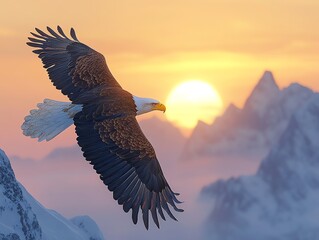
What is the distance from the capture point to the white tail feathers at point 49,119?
20.0 meters

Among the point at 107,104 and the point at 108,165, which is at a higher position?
the point at 107,104

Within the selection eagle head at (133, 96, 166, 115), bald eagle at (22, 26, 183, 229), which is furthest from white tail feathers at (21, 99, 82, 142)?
eagle head at (133, 96, 166, 115)

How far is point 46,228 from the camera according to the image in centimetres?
11538

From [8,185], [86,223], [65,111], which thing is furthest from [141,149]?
[86,223]

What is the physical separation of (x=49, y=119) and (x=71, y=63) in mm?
→ 2324

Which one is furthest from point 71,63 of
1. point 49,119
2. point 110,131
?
point 110,131

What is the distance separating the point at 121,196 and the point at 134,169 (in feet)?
3.02

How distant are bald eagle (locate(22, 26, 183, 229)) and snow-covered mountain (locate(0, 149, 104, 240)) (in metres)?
73.1

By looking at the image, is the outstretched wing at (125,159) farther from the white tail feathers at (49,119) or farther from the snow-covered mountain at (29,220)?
the snow-covered mountain at (29,220)

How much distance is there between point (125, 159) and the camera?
63.1 ft

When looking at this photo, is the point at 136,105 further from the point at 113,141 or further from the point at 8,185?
the point at 8,185

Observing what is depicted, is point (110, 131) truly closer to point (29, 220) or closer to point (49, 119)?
point (49, 119)

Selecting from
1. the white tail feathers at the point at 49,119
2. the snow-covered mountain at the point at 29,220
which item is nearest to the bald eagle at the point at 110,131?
the white tail feathers at the point at 49,119

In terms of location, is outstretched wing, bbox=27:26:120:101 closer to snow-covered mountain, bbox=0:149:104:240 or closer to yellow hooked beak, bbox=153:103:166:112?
yellow hooked beak, bbox=153:103:166:112
